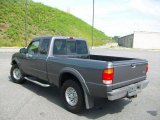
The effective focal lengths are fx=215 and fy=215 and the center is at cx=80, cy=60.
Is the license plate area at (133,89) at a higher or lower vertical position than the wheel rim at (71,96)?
higher

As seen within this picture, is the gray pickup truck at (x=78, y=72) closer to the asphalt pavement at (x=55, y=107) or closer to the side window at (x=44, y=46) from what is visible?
the side window at (x=44, y=46)

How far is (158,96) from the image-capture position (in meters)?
7.04

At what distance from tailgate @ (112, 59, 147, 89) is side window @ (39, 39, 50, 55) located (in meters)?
2.43

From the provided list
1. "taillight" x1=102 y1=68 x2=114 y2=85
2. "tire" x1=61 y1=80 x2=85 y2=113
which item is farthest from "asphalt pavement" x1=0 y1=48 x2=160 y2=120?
"taillight" x1=102 y1=68 x2=114 y2=85

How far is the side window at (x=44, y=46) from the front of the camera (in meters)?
6.39

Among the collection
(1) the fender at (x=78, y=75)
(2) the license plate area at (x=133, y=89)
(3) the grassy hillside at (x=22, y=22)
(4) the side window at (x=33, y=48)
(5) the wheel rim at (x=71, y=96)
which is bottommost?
(5) the wheel rim at (x=71, y=96)

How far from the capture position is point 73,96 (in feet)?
18.2

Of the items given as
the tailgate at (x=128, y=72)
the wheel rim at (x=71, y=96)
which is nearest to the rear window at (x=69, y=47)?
the wheel rim at (x=71, y=96)

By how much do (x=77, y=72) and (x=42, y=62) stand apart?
169cm

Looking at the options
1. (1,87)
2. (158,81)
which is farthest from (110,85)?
(158,81)

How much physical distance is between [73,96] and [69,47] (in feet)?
5.67

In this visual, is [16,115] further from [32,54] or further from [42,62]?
[32,54]

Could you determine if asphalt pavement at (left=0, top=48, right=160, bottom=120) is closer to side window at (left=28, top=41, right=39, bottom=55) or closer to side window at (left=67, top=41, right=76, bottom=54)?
side window at (left=28, top=41, right=39, bottom=55)

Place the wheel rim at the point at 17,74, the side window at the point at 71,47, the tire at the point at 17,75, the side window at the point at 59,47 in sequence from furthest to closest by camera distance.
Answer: the wheel rim at the point at 17,74
the tire at the point at 17,75
the side window at the point at 71,47
the side window at the point at 59,47
